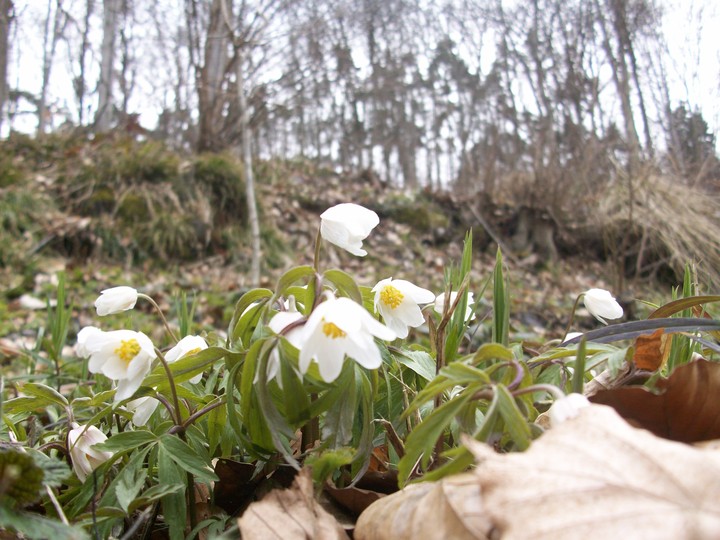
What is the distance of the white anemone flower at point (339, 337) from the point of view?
21.5 inches

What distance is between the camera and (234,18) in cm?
520

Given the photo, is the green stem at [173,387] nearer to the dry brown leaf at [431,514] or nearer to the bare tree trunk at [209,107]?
the dry brown leaf at [431,514]

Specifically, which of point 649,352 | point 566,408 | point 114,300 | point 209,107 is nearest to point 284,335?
point 566,408

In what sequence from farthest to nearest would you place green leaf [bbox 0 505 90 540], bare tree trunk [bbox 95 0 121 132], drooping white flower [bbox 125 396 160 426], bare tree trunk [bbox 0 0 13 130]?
bare tree trunk [bbox 95 0 121 132]
bare tree trunk [bbox 0 0 13 130]
drooping white flower [bbox 125 396 160 426]
green leaf [bbox 0 505 90 540]

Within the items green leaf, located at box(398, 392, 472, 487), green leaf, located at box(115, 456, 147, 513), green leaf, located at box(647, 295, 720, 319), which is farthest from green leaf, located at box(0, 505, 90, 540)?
green leaf, located at box(647, 295, 720, 319)

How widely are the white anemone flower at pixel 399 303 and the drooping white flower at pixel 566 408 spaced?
317 millimetres

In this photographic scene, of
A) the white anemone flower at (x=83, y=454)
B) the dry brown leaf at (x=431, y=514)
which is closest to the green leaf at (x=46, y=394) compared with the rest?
the white anemone flower at (x=83, y=454)

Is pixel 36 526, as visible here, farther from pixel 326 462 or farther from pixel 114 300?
pixel 114 300

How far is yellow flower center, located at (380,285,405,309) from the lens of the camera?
30.6 inches

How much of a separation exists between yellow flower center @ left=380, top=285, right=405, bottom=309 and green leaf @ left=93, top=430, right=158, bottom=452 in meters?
0.36

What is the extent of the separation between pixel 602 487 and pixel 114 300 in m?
0.73

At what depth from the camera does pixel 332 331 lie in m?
0.57

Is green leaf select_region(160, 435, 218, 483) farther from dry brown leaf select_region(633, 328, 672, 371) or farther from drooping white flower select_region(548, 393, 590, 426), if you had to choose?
dry brown leaf select_region(633, 328, 672, 371)

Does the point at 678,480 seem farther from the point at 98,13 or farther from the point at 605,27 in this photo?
the point at 98,13
